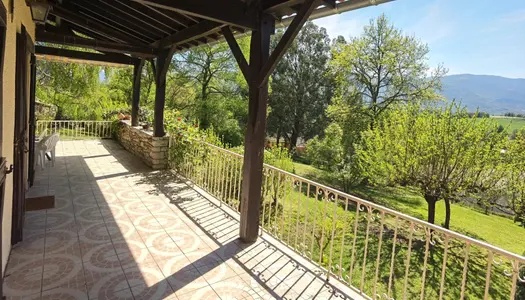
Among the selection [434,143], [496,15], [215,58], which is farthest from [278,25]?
[496,15]

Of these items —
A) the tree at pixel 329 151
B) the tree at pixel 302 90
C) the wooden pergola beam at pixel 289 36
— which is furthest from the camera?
the tree at pixel 302 90

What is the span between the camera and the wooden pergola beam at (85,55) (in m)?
6.70

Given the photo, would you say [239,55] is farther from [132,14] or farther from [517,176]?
[517,176]

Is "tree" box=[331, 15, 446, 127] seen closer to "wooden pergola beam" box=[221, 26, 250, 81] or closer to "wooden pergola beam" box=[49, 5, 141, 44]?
"wooden pergola beam" box=[49, 5, 141, 44]

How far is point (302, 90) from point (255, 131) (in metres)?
19.0

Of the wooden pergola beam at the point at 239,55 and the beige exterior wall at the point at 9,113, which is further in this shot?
the wooden pergola beam at the point at 239,55

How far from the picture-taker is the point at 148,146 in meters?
6.89

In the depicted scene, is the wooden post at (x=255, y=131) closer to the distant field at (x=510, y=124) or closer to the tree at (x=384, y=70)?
the distant field at (x=510, y=124)

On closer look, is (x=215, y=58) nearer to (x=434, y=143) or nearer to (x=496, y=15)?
(x=434, y=143)

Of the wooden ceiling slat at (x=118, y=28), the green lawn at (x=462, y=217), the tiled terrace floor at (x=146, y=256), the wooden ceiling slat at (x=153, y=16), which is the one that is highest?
the wooden ceiling slat at (x=118, y=28)

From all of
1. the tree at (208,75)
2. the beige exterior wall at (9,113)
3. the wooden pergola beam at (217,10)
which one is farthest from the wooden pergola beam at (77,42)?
the tree at (208,75)

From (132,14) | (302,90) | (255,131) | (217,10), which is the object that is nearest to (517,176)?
(255,131)

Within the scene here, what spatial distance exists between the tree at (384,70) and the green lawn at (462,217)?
3519mm

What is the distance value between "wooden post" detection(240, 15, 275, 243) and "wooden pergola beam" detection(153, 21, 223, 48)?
82 cm
